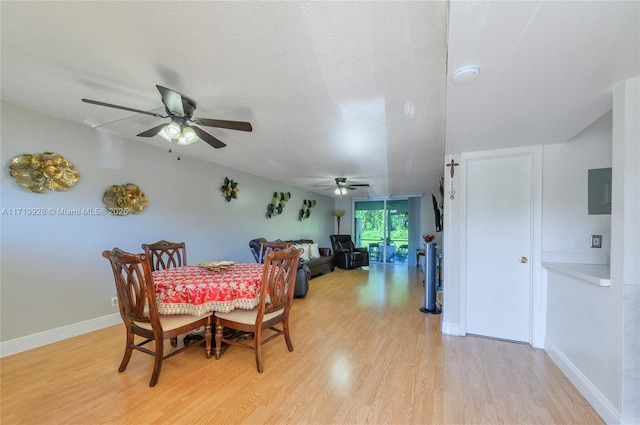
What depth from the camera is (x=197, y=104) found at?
2256 millimetres

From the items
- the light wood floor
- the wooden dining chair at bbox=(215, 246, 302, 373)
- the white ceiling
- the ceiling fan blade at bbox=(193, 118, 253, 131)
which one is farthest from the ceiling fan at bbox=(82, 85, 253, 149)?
the light wood floor

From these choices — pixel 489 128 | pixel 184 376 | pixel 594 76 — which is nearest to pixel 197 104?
pixel 184 376

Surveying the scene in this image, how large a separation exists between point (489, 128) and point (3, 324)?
4738 mm

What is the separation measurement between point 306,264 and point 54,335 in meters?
3.89

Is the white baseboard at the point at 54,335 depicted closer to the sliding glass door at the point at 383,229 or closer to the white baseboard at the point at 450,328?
the white baseboard at the point at 450,328

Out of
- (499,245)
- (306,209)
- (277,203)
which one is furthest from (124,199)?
(306,209)

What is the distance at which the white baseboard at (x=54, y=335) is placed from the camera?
238cm

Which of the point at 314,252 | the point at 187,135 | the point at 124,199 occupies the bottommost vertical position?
the point at 314,252

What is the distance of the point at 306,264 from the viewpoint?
568 centimetres

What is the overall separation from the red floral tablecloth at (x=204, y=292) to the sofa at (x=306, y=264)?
4.93 feet

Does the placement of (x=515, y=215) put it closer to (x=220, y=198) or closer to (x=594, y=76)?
(x=594, y=76)

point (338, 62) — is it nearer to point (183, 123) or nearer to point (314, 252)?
point (183, 123)

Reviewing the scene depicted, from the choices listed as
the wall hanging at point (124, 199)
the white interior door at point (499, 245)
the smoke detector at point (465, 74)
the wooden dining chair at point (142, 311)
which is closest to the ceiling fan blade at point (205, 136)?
the wooden dining chair at point (142, 311)

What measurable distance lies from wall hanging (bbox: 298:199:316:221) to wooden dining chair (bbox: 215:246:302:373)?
4.65 meters
